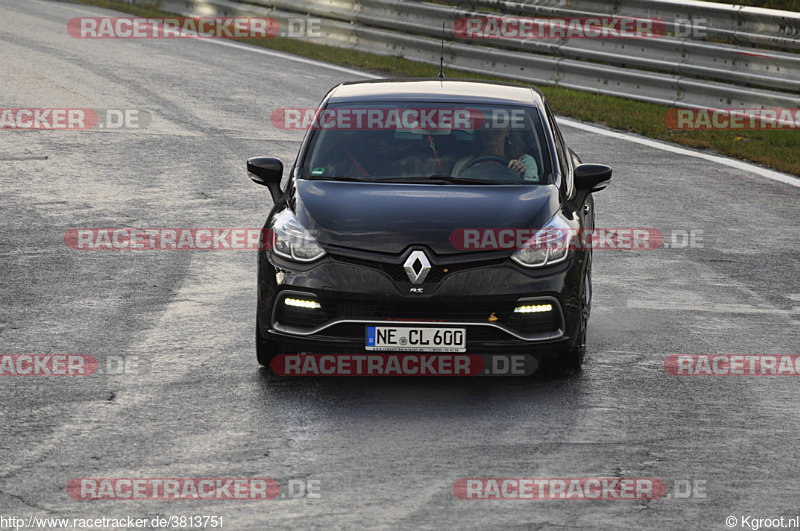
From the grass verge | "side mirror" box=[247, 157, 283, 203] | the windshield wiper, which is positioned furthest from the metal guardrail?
"side mirror" box=[247, 157, 283, 203]

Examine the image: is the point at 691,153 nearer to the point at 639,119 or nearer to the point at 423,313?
the point at 639,119

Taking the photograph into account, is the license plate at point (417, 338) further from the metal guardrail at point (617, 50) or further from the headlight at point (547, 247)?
the metal guardrail at point (617, 50)

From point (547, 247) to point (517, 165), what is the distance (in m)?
1.03

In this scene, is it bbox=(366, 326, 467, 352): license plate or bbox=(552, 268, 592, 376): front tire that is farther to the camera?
bbox=(552, 268, 592, 376): front tire

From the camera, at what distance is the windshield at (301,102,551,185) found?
775 cm

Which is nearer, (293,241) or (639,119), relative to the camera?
(293,241)

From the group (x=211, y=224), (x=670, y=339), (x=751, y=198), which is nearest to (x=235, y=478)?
(x=670, y=339)

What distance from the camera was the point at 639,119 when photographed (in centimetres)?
1587

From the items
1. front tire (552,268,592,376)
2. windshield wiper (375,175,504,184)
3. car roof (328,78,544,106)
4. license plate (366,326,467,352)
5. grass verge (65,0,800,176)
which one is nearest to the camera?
license plate (366,326,467,352)

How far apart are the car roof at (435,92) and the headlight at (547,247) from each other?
1500 millimetres

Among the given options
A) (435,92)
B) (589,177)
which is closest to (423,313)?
(589,177)

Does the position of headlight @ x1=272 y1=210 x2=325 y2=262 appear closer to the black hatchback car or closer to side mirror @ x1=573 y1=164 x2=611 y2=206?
the black hatchback car

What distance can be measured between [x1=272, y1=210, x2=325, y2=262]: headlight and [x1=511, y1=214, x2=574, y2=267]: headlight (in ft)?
3.58

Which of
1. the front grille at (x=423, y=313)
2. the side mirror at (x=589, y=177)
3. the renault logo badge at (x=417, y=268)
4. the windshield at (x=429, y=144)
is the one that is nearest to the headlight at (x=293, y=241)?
the front grille at (x=423, y=313)
